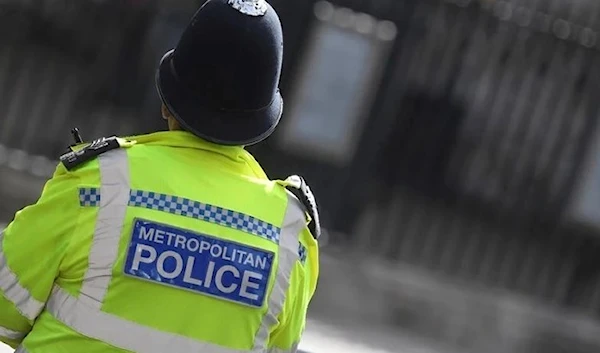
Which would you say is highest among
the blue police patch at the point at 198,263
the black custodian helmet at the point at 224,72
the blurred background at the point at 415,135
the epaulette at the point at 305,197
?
the black custodian helmet at the point at 224,72

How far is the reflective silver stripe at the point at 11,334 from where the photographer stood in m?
2.12

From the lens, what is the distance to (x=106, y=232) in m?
1.97

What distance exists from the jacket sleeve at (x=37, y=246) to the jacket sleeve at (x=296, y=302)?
1.53ft

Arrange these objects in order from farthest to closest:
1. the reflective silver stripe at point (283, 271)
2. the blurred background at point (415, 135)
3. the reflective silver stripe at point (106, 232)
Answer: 1. the blurred background at point (415, 135)
2. the reflective silver stripe at point (283, 271)
3. the reflective silver stripe at point (106, 232)

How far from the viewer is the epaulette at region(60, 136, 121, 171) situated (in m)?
2.00

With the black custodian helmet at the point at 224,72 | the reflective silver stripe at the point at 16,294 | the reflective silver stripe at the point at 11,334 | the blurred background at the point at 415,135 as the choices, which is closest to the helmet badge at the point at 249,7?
the black custodian helmet at the point at 224,72

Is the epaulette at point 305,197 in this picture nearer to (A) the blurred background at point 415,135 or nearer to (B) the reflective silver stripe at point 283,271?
(B) the reflective silver stripe at point 283,271

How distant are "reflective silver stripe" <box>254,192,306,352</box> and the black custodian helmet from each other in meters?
0.19

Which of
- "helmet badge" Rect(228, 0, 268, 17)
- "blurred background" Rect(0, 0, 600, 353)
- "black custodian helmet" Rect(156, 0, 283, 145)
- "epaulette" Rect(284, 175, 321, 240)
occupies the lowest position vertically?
"blurred background" Rect(0, 0, 600, 353)

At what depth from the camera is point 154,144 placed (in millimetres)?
2068

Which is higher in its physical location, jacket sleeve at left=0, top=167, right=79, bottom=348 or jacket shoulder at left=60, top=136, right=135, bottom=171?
jacket shoulder at left=60, top=136, right=135, bottom=171

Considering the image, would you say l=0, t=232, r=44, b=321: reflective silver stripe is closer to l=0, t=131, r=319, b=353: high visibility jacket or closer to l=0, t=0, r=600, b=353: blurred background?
l=0, t=131, r=319, b=353: high visibility jacket

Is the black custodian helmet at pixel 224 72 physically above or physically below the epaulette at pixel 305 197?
above

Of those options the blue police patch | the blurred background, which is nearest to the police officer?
the blue police patch
